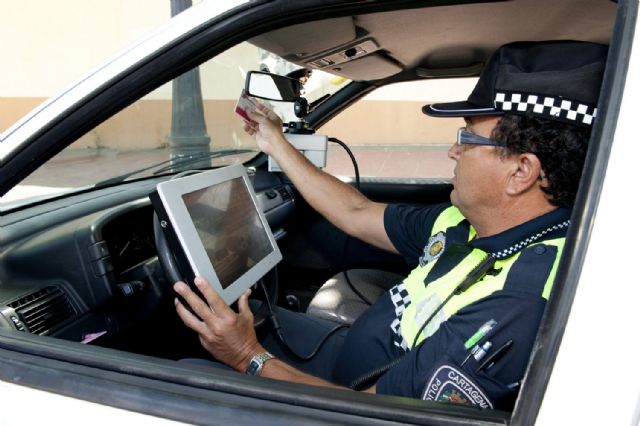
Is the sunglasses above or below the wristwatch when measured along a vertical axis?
above

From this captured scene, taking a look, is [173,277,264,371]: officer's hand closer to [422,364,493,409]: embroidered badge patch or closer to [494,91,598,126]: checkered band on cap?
[422,364,493,409]: embroidered badge patch

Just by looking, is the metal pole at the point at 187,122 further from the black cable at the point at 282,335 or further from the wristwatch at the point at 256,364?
the wristwatch at the point at 256,364

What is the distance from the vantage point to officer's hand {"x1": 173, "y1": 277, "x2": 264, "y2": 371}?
1445mm

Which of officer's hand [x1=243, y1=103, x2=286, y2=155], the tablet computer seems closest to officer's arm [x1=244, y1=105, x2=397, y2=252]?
officer's hand [x1=243, y1=103, x2=286, y2=155]

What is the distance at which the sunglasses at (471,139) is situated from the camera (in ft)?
4.64

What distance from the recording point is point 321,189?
208cm

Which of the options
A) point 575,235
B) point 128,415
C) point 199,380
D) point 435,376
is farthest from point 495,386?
point 128,415

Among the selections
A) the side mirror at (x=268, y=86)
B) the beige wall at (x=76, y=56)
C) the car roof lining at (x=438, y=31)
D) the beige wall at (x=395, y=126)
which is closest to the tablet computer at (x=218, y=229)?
the side mirror at (x=268, y=86)

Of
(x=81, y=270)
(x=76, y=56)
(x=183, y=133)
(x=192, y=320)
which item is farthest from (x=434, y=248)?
(x=76, y=56)

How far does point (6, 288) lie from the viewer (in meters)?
1.58

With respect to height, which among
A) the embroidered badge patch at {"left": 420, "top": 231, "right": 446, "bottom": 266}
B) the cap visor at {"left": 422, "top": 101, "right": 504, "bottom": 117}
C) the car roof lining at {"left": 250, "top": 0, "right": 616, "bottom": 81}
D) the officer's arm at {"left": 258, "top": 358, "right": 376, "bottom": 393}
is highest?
the car roof lining at {"left": 250, "top": 0, "right": 616, "bottom": 81}

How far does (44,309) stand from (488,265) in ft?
4.14

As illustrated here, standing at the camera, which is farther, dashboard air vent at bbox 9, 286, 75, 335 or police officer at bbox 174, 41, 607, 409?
dashboard air vent at bbox 9, 286, 75, 335

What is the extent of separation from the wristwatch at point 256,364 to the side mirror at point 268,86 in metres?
0.93
